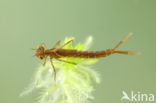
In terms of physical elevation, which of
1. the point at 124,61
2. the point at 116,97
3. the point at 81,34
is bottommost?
the point at 116,97

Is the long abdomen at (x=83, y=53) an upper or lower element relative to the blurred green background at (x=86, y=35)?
lower

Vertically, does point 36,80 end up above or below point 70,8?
below

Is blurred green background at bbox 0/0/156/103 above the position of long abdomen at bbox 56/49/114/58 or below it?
above

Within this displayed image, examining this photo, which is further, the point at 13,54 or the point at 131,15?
the point at 131,15

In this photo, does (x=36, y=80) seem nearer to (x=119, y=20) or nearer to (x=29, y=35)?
(x=29, y=35)

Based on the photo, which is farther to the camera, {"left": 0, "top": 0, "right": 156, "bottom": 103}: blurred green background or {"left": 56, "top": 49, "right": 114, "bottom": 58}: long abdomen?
{"left": 0, "top": 0, "right": 156, "bottom": 103}: blurred green background

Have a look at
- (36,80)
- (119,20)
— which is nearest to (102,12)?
(119,20)

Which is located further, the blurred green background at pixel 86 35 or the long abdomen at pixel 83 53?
the blurred green background at pixel 86 35

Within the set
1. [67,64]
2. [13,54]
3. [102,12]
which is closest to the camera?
[67,64]
